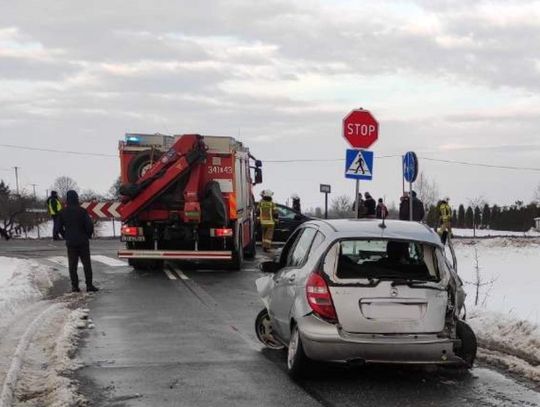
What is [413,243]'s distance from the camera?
21.4 ft

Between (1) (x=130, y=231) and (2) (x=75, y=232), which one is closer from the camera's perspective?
(2) (x=75, y=232)

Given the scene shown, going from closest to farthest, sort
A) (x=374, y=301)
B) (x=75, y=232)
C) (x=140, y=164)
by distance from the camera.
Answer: (x=374, y=301), (x=75, y=232), (x=140, y=164)

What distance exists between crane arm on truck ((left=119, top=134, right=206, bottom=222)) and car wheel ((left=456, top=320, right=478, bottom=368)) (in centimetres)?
922

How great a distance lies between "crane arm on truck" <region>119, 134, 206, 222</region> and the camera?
14766mm

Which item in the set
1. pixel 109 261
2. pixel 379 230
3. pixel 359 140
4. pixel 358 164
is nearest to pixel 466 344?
pixel 379 230

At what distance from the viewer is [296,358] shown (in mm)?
6289

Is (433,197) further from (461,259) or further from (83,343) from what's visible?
(83,343)

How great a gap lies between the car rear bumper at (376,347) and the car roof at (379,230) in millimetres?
907

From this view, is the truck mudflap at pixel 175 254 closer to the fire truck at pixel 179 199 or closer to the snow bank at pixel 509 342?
the fire truck at pixel 179 199

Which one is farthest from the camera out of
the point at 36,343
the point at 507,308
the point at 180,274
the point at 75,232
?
the point at 180,274

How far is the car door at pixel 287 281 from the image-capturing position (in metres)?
6.75

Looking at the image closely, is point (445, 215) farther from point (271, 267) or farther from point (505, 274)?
point (271, 267)

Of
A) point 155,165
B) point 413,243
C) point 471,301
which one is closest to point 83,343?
point 413,243

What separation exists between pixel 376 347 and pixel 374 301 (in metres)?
0.39
